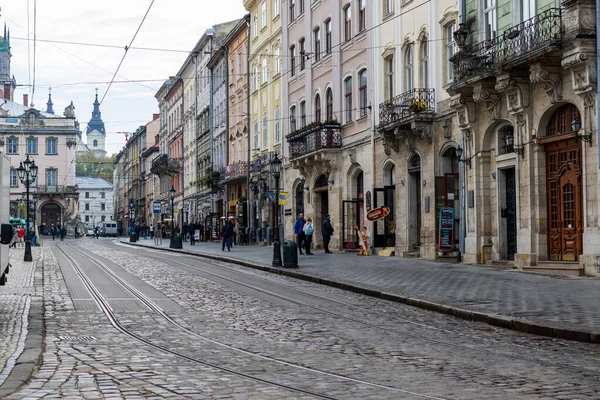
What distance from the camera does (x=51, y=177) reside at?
354 ft

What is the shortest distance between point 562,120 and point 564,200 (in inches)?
79.4

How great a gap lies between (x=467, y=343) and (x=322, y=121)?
29872mm

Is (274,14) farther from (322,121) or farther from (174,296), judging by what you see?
(174,296)

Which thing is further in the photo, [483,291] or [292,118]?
[292,118]

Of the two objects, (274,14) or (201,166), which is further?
(201,166)

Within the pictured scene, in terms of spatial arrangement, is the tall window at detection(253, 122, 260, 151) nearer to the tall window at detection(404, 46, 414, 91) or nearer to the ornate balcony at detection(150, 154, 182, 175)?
the tall window at detection(404, 46, 414, 91)

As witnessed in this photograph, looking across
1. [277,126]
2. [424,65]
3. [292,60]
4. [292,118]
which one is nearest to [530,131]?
[424,65]

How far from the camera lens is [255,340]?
11102 mm

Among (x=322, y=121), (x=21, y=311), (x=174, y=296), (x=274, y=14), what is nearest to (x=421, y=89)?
(x=322, y=121)

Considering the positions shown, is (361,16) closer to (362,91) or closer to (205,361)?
(362,91)

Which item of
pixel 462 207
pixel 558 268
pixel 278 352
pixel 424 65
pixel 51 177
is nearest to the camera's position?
pixel 278 352

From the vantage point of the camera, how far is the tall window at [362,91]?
35.3m

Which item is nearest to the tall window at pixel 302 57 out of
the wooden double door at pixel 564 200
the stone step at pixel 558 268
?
the wooden double door at pixel 564 200

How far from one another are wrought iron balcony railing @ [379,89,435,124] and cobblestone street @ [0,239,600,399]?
41.5ft
